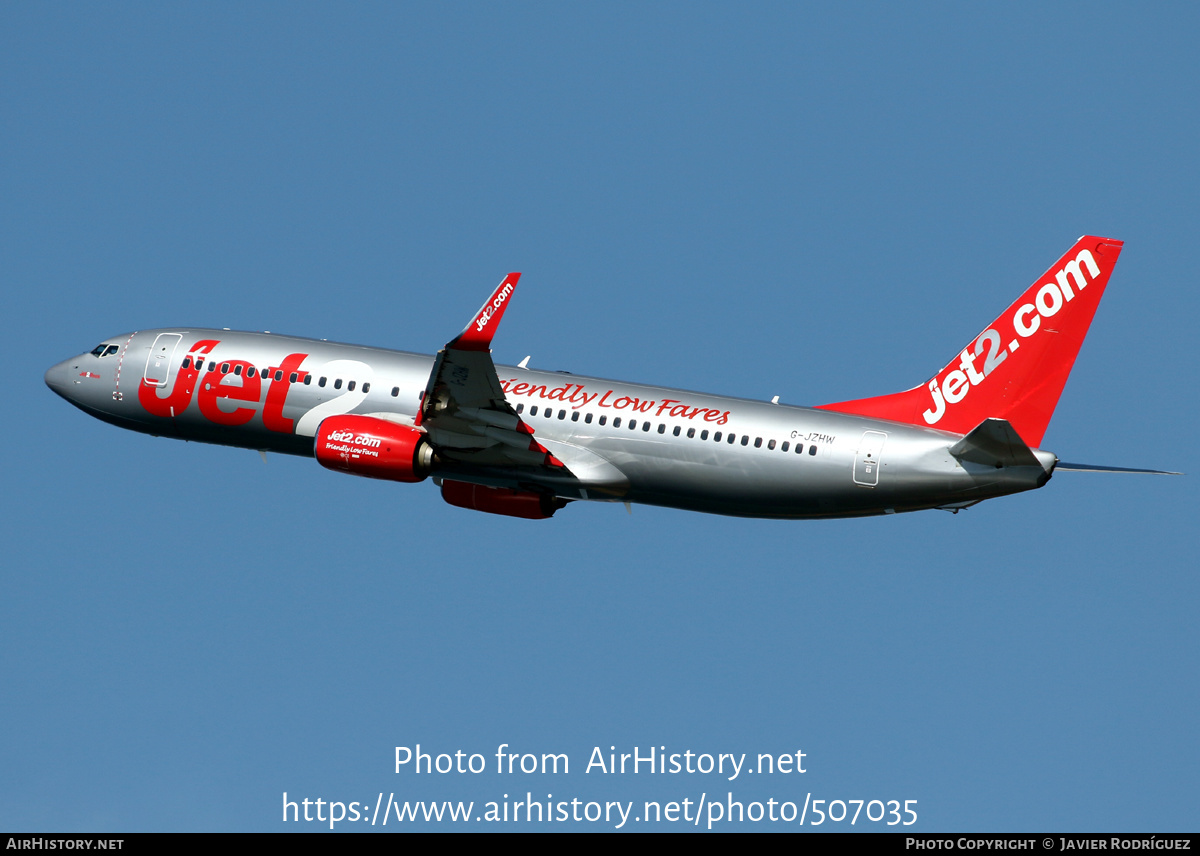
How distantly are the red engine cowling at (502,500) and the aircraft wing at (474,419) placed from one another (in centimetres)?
235

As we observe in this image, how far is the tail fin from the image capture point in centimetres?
4797

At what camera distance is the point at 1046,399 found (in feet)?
157

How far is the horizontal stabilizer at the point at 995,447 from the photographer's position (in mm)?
45500

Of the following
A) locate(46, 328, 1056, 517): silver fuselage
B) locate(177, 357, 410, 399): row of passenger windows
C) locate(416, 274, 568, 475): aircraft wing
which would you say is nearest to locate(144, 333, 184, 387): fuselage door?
locate(46, 328, 1056, 517): silver fuselage

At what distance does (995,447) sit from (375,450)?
59.0ft

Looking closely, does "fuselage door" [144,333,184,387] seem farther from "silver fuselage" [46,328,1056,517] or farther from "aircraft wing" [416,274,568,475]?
"aircraft wing" [416,274,568,475]

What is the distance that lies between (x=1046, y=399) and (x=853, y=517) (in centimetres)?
651

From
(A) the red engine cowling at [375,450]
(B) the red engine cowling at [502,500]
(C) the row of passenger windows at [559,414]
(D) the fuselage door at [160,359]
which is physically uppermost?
(D) the fuselage door at [160,359]

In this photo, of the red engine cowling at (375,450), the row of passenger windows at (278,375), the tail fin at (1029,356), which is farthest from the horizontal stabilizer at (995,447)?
the row of passenger windows at (278,375)

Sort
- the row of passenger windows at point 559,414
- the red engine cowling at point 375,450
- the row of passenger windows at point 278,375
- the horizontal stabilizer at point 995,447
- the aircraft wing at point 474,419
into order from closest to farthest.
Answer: the horizontal stabilizer at point 995,447
the aircraft wing at point 474,419
the row of passenger windows at point 559,414
the red engine cowling at point 375,450
the row of passenger windows at point 278,375

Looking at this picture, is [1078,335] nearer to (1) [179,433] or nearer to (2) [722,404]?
(2) [722,404]

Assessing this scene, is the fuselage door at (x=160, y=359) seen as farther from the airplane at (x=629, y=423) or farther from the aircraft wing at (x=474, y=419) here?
the aircraft wing at (x=474, y=419)
